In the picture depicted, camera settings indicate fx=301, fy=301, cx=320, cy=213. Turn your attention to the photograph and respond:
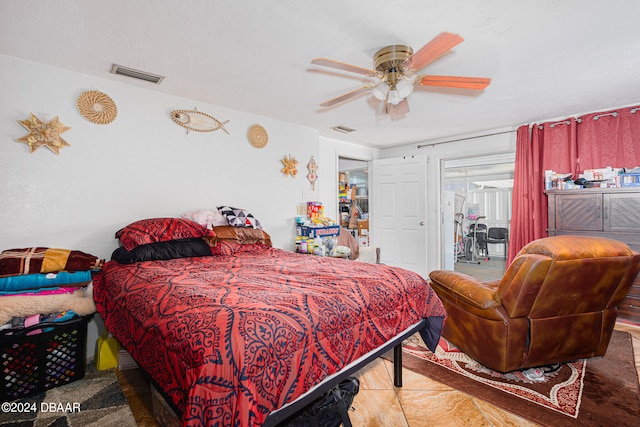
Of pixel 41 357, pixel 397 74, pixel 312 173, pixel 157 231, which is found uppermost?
pixel 397 74

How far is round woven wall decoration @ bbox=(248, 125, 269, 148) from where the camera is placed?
3.62m

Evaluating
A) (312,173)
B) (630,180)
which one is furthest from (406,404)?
(630,180)

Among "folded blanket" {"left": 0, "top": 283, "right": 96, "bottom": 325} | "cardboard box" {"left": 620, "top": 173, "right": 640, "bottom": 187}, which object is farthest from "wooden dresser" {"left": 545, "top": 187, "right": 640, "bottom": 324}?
"folded blanket" {"left": 0, "top": 283, "right": 96, "bottom": 325}

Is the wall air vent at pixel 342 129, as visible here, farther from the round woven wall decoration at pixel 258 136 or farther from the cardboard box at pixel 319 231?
the cardboard box at pixel 319 231

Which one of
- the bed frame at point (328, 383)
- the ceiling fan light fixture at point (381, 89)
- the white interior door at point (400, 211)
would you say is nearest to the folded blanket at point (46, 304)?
the bed frame at point (328, 383)

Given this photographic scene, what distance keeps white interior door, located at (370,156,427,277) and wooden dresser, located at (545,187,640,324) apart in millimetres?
1765

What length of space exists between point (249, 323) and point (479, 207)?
898 cm

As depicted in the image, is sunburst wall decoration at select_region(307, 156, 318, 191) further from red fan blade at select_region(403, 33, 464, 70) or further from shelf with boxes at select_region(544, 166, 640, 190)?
shelf with boxes at select_region(544, 166, 640, 190)

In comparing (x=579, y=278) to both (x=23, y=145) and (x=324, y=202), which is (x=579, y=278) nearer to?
(x=324, y=202)

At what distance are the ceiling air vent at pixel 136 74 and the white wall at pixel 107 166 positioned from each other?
0.42 feet

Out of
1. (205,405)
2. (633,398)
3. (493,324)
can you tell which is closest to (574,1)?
(493,324)

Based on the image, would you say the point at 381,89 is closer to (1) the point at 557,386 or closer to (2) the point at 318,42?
(2) the point at 318,42

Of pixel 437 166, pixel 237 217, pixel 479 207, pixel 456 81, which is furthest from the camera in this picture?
pixel 479 207

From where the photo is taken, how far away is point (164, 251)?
241cm
